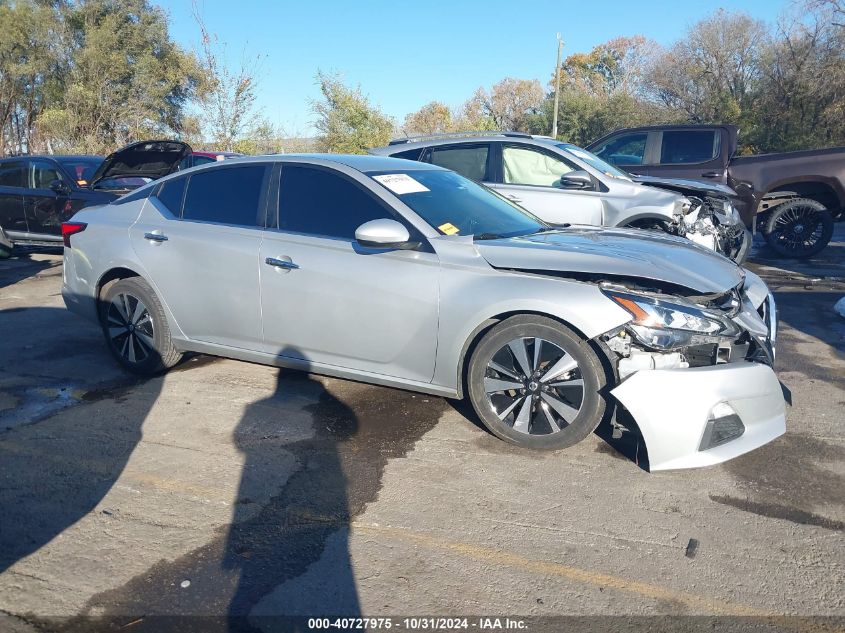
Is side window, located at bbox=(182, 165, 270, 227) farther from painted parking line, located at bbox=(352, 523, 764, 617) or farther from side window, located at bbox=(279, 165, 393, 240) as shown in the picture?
painted parking line, located at bbox=(352, 523, 764, 617)

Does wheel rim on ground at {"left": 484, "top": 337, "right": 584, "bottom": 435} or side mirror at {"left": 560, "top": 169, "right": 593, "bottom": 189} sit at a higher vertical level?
side mirror at {"left": 560, "top": 169, "right": 593, "bottom": 189}

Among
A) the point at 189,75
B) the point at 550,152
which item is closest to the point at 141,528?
the point at 550,152

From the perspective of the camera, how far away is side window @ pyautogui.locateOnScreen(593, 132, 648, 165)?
37.0 feet

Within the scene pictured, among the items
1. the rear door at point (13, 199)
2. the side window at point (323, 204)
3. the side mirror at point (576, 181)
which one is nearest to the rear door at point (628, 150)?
the side mirror at point (576, 181)

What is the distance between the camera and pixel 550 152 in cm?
802

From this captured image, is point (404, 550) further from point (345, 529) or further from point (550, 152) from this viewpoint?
point (550, 152)

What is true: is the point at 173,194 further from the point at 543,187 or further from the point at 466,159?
the point at 543,187

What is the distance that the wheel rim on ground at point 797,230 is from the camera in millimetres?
10773

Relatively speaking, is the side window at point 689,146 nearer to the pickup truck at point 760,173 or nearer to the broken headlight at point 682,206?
the pickup truck at point 760,173

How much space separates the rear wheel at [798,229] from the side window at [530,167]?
482cm

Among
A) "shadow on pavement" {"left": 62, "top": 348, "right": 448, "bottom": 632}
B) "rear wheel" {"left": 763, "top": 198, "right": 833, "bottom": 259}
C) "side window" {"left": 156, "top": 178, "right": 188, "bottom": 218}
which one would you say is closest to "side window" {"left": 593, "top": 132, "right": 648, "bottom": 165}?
"rear wheel" {"left": 763, "top": 198, "right": 833, "bottom": 259}

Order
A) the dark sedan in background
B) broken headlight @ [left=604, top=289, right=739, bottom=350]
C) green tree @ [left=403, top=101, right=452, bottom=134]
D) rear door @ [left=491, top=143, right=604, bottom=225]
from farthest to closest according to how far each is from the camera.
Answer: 1. green tree @ [left=403, top=101, right=452, bottom=134]
2. the dark sedan in background
3. rear door @ [left=491, top=143, right=604, bottom=225]
4. broken headlight @ [left=604, top=289, right=739, bottom=350]

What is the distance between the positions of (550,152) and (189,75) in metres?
24.6

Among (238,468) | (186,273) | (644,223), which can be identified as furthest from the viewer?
(644,223)
